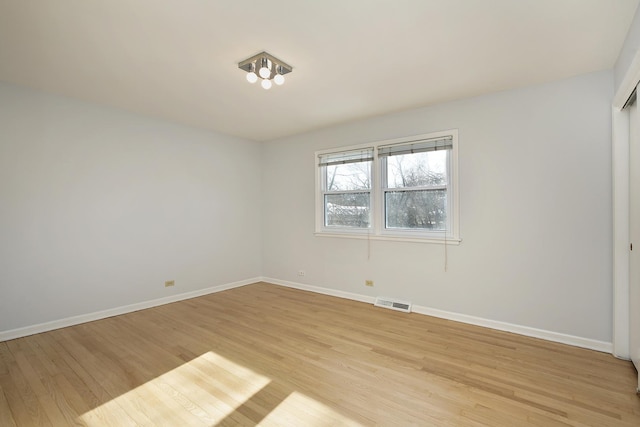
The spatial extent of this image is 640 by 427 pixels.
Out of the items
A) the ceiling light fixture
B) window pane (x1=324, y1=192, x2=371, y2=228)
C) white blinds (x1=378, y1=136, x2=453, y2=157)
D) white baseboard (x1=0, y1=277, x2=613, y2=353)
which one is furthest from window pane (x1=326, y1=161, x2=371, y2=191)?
the ceiling light fixture

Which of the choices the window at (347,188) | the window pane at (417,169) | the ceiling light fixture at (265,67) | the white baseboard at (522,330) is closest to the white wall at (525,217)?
the white baseboard at (522,330)

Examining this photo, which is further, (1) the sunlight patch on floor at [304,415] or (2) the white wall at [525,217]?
(2) the white wall at [525,217]

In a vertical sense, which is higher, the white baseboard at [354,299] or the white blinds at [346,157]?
the white blinds at [346,157]

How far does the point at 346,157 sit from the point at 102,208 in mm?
3262

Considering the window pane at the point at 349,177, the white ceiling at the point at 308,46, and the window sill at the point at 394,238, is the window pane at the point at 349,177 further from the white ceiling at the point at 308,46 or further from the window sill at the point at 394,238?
the white ceiling at the point at 308,46

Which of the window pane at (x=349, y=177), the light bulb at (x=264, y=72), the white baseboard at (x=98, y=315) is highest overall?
the light bulb at (x=264, y=72)

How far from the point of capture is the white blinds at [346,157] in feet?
13.8

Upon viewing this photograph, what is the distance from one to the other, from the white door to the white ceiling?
2.26ft

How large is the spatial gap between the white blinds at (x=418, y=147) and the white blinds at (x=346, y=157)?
0.20 meters

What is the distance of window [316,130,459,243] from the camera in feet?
11.8

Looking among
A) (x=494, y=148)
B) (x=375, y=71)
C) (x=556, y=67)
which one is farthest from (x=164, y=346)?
(x=556, y=67)

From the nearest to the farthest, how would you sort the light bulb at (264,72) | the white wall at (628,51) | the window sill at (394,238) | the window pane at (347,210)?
1. the white wall at (628,51)
2. the light bulb at (264,72)
3. the window sill at (394,238)
4. the window pane at (347,210)

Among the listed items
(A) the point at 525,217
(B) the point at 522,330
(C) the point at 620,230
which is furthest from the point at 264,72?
(B) the point at 522,330

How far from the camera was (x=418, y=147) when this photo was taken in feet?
12.2
